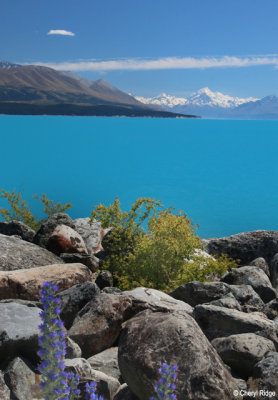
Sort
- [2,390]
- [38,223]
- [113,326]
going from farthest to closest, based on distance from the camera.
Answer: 1. [38,223]
2. [113,326]
3. [2,390]

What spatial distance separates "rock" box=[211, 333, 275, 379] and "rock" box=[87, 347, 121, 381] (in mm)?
1689

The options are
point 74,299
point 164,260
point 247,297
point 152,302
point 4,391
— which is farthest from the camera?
point 164,260

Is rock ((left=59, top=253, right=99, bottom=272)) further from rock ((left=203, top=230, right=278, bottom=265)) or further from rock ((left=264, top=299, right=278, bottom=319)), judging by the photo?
rock ((left=264, top=299, right=278, bottom=319))

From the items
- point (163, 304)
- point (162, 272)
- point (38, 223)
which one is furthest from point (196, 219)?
point (163, 304)

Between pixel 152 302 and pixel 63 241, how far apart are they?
561 cm

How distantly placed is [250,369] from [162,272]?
5.05 metres

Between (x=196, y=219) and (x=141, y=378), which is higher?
(x=141, y=378)

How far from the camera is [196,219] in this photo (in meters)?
36.7

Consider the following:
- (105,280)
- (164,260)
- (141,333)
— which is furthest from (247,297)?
(141,333)

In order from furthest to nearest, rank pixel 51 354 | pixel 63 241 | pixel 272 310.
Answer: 1. pixel 63 241
2. pixel 272 310
3. pixel 51 354

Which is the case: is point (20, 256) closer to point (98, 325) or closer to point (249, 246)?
point (98, 325)

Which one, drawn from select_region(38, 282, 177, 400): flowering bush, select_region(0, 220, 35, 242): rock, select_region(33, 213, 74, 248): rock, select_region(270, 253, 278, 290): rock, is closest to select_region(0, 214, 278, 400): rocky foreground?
select_region(33, 213, 74, 248): rock

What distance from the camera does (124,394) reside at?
663cm

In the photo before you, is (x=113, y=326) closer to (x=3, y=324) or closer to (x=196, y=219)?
(x=3, y=324)
